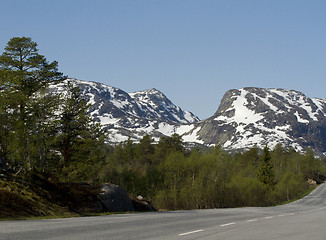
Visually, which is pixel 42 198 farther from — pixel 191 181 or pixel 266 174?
pixel 266 174

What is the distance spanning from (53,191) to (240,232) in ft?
63.7

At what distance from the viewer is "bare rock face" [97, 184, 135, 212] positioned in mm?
32375

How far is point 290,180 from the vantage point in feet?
357

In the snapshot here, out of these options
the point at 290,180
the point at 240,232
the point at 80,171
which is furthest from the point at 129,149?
the point at 240,232

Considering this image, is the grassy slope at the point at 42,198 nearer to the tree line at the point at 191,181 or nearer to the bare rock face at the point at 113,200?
the bare rock face at the point at 113,200

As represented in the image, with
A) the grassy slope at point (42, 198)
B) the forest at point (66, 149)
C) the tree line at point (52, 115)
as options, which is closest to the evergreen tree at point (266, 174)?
the forest at point (66, 149)

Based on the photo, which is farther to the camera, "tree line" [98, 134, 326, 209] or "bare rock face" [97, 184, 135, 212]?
"tree line" [98, 134, 326, 209]

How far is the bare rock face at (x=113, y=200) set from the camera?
32375 millimetres

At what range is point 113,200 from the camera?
33.1 metres

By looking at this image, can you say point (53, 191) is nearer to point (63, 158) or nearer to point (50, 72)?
point (63, 158)

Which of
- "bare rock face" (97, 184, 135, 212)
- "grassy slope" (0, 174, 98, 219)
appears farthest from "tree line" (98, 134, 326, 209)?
"grassy slope" (0, 174, 98, 219)

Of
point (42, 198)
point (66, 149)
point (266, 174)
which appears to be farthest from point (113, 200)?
point (266, 174)

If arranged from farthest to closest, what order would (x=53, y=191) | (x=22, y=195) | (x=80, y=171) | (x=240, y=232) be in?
(x=80, y=171), (x=53, y=191), (x=22, y=195), (x=240, y=232)

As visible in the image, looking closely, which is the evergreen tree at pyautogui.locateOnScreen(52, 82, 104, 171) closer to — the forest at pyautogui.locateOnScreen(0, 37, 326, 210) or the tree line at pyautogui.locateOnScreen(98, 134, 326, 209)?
the forest at pyautogui.locateOnScreen(0, 37, 326, 210)
